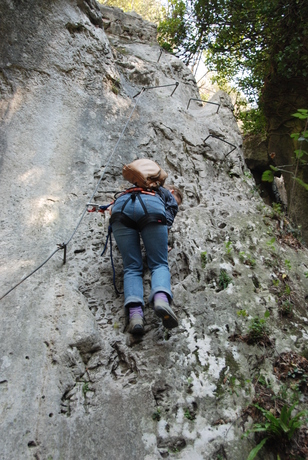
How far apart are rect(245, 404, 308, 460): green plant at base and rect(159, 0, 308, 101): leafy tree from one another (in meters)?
8.17

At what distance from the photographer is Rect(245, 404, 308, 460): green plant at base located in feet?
9.17

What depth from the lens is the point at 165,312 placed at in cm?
322

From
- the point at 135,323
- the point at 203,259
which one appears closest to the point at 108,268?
the point at 135,323

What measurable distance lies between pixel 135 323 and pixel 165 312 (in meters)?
0.39

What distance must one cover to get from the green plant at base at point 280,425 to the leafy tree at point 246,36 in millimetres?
8168

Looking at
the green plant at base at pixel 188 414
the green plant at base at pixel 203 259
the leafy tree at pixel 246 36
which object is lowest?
the green plant at base at pixel 188 414

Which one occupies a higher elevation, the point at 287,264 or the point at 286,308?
the point at 287,264

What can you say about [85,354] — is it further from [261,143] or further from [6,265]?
[261,143]

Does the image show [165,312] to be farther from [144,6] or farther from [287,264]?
[144,6]

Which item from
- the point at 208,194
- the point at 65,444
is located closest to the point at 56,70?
the point at 208,194

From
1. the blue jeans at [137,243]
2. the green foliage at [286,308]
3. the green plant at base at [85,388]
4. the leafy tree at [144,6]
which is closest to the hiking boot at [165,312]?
the blue jeans at [137,243]

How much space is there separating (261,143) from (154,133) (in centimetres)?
674

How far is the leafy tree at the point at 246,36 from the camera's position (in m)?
8.50

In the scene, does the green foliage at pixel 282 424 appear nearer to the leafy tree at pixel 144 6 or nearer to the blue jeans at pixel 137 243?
the blue jeans at pixel 137 243
